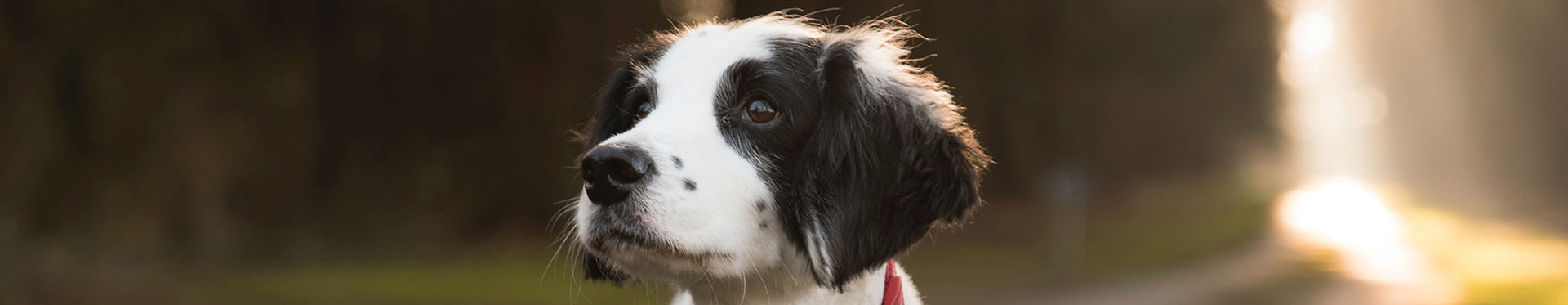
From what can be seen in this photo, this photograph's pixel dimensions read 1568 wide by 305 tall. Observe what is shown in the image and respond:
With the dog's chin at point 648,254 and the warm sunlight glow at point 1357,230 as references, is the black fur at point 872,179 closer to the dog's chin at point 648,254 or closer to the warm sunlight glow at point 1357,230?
the dog's chin at point 648,254

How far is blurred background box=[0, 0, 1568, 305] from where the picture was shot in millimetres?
9180

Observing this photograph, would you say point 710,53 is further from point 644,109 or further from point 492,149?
point 492,149

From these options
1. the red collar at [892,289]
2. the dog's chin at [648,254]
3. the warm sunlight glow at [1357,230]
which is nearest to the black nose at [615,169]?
the dog's chin at [648,254]

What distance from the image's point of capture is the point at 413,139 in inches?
472

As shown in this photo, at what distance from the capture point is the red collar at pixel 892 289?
3291 mm

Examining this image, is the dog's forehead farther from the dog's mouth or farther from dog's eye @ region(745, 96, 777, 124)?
the dog's mouth

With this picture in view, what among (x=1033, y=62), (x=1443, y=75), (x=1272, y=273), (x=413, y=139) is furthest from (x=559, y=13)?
(x=1443, y=75)

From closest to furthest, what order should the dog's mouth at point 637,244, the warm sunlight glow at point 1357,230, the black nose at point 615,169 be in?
the black nose at point 615,169 < the dog's mouth at point 637,244 < the warm sunlight glow at point 1357,230

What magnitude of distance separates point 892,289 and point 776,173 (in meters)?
0.57

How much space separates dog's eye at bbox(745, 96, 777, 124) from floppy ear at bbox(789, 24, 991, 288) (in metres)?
0.14

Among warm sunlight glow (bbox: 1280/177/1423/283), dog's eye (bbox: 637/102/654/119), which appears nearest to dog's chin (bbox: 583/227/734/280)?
dog's eye (bbox: 637/102/654/119)

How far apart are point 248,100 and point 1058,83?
12059mm

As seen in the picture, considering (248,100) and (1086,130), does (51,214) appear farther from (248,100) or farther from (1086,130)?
(1086,130)

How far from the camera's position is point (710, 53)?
3.17 metres
